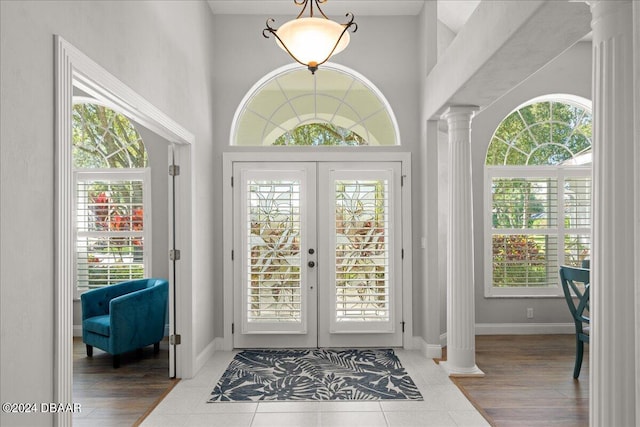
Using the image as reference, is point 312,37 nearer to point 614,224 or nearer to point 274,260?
point 614,224

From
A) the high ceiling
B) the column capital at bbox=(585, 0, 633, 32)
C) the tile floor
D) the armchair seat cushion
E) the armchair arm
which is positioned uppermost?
the high ceiling

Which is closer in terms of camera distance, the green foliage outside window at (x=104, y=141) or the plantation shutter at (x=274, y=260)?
the plantation shutter at (x=274, y=260)

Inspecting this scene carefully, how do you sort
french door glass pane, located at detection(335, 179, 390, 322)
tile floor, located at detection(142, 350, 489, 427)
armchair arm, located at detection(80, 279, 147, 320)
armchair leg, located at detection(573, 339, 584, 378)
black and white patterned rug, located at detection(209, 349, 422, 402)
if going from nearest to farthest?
tile floor, located at detection(142, 350, 489, 427) < black and white patterned rug, located at detection(209, 349, 422, 402) < armchair leg, located at detection(573, 339, 584, 378) < armchair arm, located at detection(80, 279, 147, 320) < french door glass pane, located at detection(335, 179, 390, 322)

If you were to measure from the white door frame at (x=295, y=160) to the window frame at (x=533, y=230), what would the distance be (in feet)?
4.23

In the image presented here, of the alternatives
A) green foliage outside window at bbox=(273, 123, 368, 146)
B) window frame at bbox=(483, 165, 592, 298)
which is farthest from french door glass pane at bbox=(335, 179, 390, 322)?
window frame at bbox=(483, 165, 592, 298)

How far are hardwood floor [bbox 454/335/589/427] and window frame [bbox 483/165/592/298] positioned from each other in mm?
601

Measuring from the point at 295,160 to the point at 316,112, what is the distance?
63 cm

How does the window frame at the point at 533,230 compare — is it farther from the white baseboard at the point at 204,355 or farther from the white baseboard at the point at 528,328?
the white baseboard at the point at 204,355

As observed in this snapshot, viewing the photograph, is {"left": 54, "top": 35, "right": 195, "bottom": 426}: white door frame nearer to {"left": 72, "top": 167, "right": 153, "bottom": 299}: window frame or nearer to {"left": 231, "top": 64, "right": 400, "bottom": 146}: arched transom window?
{"left": 231, "top": 64, "right": 400, "bottom": 146}: arched transom window

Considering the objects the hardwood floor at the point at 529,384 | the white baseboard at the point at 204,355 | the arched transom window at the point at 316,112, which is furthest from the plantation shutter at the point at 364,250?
the white baseboard at the point at 204,355

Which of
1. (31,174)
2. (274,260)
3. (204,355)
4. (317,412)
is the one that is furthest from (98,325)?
(31,174)

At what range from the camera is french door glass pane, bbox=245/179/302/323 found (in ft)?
17.0

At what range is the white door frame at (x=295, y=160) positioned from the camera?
5.21 m

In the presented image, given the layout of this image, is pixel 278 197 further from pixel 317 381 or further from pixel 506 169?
pixel 506 169
